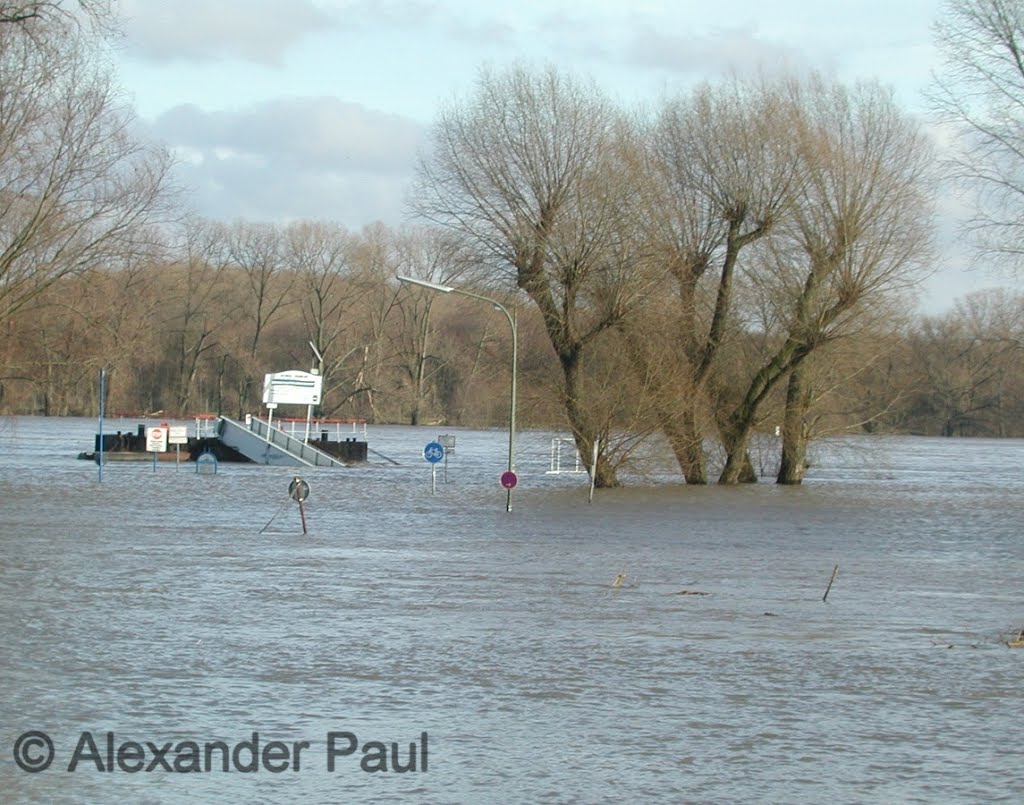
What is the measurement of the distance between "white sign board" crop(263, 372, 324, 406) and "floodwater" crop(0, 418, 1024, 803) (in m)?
41.1

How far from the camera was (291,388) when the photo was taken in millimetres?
74312

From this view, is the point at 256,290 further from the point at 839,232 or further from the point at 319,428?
the point at 839,232

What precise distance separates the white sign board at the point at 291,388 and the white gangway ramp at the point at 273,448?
1798 millimetres

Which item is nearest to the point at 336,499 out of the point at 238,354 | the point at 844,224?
the point at 844,224

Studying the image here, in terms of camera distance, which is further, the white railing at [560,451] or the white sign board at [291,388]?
the white sign board at [291,388]

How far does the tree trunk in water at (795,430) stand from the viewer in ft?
186

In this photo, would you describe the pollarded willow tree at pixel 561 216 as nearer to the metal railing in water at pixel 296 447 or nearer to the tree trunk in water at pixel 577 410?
the tree trunk in water at pixel 577 410

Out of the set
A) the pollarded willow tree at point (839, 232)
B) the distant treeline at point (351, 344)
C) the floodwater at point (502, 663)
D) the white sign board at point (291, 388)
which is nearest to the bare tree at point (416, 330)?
the distant treeline at point (351, 344)

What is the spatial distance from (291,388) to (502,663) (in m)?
61.5

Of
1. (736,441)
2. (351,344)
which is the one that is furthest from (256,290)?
(736,441)

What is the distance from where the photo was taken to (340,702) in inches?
460

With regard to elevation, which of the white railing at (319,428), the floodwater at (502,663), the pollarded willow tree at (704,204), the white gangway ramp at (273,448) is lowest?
the floodwater at (502,663)

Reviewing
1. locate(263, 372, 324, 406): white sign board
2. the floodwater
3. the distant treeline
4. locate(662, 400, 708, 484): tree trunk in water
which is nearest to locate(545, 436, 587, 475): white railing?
locate(662, 400, 708, 484): tree trunk in water

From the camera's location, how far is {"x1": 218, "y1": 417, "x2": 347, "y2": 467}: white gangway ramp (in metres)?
69.9
